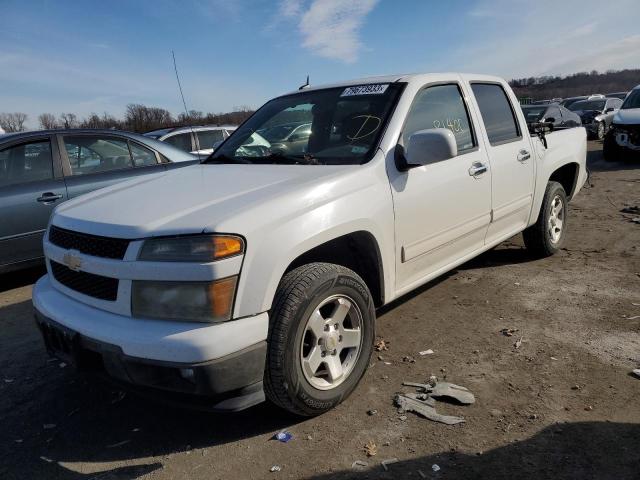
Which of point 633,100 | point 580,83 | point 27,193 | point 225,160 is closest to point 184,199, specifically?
point 225,160

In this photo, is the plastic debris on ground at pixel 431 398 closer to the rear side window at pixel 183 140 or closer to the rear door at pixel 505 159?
the rear door at pixel 505 159

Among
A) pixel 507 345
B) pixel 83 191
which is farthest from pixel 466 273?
pixel 83 191

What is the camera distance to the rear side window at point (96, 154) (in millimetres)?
5328

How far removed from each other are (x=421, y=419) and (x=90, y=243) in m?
1.90

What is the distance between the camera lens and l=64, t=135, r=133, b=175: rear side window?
5.33 metres

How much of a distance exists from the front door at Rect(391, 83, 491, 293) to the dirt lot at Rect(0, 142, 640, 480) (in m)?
0.55

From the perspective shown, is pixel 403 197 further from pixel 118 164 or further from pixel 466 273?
pixel 118 164

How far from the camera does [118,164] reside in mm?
5664

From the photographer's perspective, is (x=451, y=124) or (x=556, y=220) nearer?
(x=451, y=124)

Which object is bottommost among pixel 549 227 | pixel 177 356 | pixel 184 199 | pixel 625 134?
pixel 549 227

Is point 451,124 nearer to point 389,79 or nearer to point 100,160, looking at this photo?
point 389,79

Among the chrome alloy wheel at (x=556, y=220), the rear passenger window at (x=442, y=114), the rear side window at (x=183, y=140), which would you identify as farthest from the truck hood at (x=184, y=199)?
the rear side window at (x=183, y=140)

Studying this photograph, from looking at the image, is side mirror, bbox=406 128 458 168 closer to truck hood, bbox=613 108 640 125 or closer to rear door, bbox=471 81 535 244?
rear door, bbox=471 81 535 244

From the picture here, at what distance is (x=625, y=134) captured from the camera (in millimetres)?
11031
